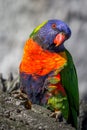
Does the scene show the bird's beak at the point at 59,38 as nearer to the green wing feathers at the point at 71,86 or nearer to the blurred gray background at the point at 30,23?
the green wing feathers at the point at 71,86

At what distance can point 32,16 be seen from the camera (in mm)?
11195

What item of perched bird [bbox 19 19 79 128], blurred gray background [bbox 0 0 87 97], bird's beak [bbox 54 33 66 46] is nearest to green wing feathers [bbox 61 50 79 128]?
perched bird [bbox 19 19 79 128]

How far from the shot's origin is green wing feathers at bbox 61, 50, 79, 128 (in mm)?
6216

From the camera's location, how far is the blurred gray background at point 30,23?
34.6 feet

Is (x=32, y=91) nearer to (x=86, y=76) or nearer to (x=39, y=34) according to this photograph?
(x=39, y=34)

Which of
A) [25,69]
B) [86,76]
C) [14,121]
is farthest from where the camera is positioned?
[86,76]

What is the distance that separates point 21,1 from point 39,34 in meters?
4.65

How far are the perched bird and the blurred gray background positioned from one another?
3841 mm

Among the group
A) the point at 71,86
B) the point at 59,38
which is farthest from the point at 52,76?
the point at 59,38

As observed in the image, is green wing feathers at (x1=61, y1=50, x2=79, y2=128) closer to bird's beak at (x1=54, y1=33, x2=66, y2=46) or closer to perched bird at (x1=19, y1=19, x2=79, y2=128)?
perched bird at (x1=19, y1=19, x2=79, y2=128)

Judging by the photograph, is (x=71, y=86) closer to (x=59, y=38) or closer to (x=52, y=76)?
(x=52, y=76)

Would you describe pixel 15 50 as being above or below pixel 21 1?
below

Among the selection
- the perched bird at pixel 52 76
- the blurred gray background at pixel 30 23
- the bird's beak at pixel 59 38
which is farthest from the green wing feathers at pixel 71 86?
the blurred gray background at pixel 30 23

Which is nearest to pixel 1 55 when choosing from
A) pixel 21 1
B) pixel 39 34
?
pixel 21 1
